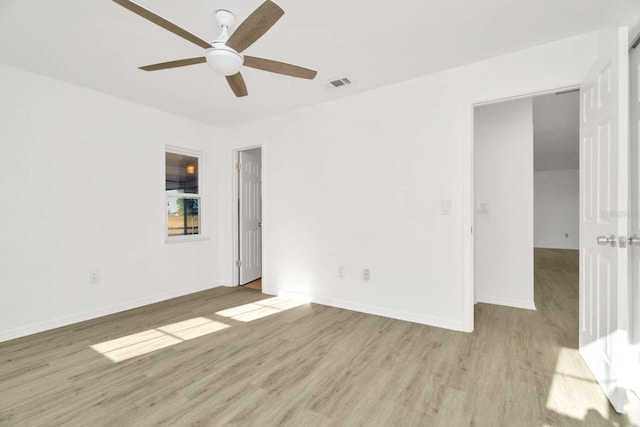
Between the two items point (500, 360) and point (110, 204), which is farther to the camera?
point (110, 204)

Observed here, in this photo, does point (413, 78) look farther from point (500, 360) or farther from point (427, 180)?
point (500, 360)

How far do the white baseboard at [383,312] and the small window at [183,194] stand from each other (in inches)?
67.4

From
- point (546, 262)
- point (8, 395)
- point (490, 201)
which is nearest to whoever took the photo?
point (8, 395)

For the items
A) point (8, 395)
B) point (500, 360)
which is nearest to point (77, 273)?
point (8, 395)

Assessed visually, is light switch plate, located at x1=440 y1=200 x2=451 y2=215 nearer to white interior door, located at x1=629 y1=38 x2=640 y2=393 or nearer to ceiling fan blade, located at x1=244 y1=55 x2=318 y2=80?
white interior door, located at x1=629 y1=38 x2=640 y2=393

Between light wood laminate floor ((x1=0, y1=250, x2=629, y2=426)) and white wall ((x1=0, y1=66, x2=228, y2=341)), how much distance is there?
1.25ft

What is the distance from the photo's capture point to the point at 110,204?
346 cm

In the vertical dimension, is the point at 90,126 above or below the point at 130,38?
below

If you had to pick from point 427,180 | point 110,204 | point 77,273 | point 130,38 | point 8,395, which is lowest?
point 8,395

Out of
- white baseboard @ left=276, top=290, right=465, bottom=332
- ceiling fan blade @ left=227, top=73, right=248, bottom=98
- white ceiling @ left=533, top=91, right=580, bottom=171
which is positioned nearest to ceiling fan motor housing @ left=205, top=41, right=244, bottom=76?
ceiling fan blade @ left=227, top=73, right=248, bottom=98

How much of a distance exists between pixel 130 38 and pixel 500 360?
3.81 meters

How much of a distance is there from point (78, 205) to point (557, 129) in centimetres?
747

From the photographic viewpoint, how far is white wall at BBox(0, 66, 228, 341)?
2785mm

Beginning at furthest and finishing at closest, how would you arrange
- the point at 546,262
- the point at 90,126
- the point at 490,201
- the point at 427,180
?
1. the point at 546,262
2. the point at 490,201
3. the point at 90,126
4. the point at 427,180
